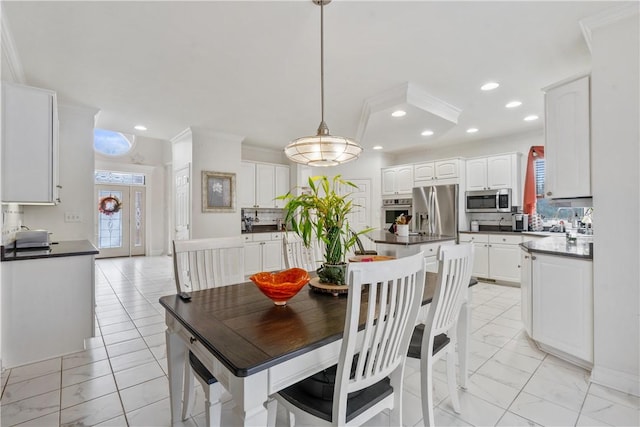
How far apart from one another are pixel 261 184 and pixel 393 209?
2.77 m

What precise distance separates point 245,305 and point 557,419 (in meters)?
1.86

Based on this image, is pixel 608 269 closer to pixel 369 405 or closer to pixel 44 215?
pixel 369 405

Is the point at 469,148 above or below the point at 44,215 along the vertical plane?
above

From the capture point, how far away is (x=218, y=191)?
4918 millimetres

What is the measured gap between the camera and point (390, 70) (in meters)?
2.76

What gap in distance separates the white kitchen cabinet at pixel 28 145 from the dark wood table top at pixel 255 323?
185 centimetres

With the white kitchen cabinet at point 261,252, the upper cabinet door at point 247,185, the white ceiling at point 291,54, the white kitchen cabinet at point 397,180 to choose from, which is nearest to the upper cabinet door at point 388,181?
the white kitchen cabinet at point 397,180

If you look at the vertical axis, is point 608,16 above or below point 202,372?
above

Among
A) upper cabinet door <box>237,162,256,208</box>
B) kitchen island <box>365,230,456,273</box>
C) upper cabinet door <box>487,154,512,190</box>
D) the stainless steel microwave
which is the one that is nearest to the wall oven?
the stainless steel microwave

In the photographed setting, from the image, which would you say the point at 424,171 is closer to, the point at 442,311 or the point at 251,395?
the point at 442,311

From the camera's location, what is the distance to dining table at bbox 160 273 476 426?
37.5 inches

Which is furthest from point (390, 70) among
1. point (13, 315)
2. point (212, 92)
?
point (13, 315)

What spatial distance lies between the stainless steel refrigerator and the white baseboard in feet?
10.8

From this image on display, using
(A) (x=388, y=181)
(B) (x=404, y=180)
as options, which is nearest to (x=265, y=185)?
(A) (x=388, y=181)
